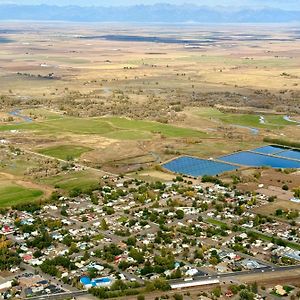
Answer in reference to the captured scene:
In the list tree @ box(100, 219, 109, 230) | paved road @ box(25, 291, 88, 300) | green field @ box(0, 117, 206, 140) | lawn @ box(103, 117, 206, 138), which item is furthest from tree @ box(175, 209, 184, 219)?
lawn @ box(103, 117, 206, 138)

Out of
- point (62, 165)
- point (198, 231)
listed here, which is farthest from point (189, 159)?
point (198, 231)

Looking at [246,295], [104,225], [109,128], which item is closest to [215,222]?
[104,225]

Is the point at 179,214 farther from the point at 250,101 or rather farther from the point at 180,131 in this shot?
the point at 250,101

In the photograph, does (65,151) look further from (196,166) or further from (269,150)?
(269,150)

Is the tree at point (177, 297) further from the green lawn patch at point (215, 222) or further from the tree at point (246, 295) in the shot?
the green lawn patch at point (215, 222)

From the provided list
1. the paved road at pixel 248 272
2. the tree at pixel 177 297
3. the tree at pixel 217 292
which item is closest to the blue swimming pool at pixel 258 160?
the paved road at pixel 248 272
